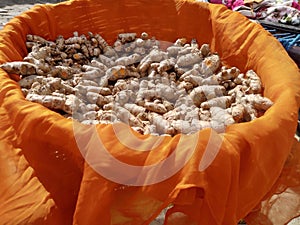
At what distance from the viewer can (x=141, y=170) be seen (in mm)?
977

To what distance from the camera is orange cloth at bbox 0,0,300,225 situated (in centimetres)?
96

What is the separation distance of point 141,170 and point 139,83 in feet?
2.28

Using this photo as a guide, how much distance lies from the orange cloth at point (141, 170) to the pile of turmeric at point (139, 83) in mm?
145

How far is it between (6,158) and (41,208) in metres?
0.24

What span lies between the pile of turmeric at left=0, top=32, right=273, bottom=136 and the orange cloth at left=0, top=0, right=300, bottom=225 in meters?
0.14

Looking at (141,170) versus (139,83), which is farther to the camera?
(139,83)

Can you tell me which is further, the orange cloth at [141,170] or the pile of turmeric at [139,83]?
the pile of turmeric at [139,83]

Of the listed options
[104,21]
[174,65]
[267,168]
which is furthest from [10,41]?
[267,168]

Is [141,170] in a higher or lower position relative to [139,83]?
higher

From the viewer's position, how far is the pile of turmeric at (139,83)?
1318 mm

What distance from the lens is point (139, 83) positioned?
1.61 meters

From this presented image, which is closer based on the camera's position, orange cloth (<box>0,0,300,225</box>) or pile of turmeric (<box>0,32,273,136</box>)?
orange cloth (<box>0,0,300,225</box>)

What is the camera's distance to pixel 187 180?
0.93 metres

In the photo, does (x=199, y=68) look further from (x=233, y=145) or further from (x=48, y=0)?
(x=48, y=0)
